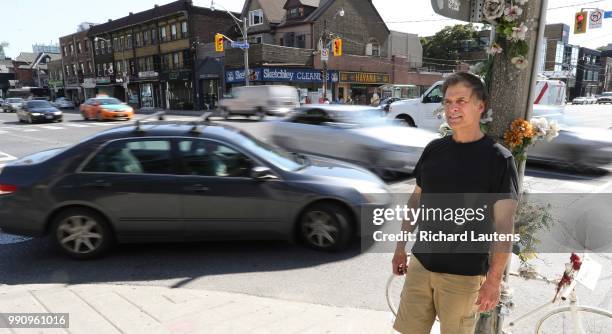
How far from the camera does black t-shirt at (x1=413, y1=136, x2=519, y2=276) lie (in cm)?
185

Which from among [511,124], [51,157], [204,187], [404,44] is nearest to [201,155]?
[204,187]

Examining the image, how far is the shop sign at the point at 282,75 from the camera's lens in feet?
109

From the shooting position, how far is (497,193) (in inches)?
73.4

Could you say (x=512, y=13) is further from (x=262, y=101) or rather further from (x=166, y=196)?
(x=262, y=101)

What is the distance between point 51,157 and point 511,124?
470cm

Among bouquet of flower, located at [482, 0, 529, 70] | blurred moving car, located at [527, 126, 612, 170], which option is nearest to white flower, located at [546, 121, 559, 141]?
bouquet of flower, located at [482, 0, 529, 70]

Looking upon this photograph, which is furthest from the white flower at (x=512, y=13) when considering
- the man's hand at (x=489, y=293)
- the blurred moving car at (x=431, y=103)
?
the blurred moving car at (x=431, y=103)

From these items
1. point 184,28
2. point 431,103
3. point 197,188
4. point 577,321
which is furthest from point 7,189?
point 184,28

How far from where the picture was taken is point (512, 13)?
2117mm

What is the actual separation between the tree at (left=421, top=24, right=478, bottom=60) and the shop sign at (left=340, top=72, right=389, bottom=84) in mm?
24919

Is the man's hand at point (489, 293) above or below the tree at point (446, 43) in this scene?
below

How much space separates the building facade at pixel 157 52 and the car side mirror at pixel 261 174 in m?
37.0

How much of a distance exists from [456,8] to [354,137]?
553 centimetres

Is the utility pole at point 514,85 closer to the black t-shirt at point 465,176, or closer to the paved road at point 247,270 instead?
the black t-shirt at point 465,176
